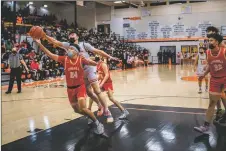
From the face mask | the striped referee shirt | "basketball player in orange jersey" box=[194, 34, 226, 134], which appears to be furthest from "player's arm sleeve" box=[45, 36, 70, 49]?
the striped referee shirt

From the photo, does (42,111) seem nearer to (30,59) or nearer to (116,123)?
(116,123)

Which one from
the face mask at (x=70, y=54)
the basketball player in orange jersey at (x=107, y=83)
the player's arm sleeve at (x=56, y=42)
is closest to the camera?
the face mask at (x=70, y=54)

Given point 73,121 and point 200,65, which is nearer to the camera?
point 73,121

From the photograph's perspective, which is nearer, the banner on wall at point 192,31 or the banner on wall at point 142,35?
the banner on wall at point 192,31

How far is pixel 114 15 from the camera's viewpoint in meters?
33.0

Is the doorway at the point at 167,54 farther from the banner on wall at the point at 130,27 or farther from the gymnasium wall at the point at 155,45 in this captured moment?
the banner on wall at the point at 130,27

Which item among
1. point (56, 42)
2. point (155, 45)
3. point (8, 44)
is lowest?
point (56, 42)

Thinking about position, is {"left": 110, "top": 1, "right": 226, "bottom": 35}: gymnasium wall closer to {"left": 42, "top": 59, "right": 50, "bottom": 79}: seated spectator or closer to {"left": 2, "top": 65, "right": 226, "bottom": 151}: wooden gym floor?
{"left": 42, "top": 59, "right": 50, "bottom": 79}: seated spectator

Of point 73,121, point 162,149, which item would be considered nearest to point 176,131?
point 162,149

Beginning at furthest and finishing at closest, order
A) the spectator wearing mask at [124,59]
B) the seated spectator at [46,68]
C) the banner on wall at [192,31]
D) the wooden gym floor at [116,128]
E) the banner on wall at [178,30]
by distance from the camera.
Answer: the banner on wall at [178,30] < the banner on wall at [192,31] < the spectator wearing mask at [124,59] < the seated spectator at [46,68] < the wooden gym floor at [116,128]

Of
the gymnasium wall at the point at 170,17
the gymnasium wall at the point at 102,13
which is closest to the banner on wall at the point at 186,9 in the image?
the gymnasium wall at the point at 170,17

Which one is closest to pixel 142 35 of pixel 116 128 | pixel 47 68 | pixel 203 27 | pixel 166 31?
pixel 166 31

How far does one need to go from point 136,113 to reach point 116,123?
1028mm

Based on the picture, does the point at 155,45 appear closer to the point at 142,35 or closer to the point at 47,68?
the point at 142,35
